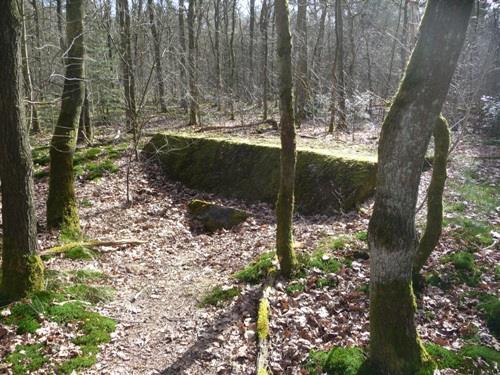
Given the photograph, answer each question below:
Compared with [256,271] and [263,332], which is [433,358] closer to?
[263,332]

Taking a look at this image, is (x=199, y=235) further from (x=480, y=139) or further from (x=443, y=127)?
(x=480, y=139)

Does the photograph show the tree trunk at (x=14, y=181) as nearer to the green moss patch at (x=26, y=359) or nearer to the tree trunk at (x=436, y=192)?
the green moss patch at (x=26, y=359)

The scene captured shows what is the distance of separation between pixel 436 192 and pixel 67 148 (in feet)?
23.7

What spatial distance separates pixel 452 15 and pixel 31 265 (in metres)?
6.14

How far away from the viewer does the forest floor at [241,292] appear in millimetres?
5031

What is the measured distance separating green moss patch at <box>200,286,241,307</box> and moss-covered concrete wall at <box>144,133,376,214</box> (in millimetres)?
3924

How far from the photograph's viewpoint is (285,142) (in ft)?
20.2

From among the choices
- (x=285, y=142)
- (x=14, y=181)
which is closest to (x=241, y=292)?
(x=285, y=142)

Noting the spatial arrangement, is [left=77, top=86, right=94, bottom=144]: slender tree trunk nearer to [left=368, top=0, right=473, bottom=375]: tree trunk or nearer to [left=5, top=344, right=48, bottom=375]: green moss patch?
[left=5, top=344, right=48, bottom=375]: green moss patch

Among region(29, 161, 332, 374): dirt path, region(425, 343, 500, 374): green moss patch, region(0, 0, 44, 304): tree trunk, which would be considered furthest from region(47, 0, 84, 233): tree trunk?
region(425, 343, 500, 374): green moss patch

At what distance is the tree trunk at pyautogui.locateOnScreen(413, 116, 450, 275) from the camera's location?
5.61m

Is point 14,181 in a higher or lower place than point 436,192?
higher

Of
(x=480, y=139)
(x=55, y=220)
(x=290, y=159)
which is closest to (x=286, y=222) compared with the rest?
(x=290, y=159)

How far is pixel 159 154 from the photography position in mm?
13898
